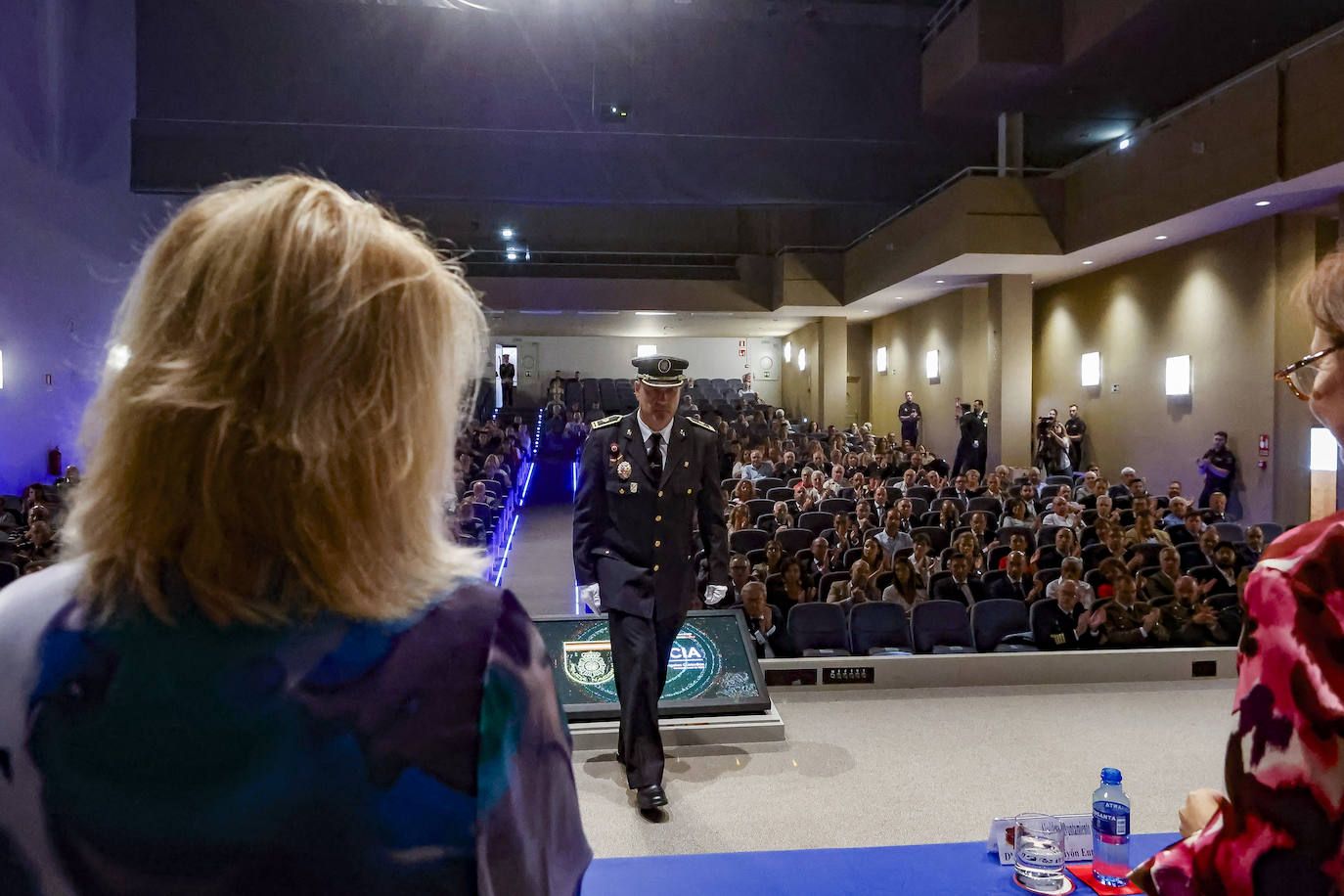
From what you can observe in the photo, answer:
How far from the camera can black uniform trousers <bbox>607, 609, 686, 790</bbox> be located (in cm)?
329

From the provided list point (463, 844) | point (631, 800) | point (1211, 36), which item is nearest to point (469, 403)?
point (463, 844)

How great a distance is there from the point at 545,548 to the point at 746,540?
3.32m

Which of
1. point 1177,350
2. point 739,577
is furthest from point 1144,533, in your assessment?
point 1177,350

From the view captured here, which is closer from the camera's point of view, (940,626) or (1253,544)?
(940,626)

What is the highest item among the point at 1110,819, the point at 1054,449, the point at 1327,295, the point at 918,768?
the point at 1327,295

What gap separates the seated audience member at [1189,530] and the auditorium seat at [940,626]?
3331mm

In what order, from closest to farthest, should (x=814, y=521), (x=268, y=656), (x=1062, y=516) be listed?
(x=268, y=656) < (x=1062, y=516) < (x=814, y=521)

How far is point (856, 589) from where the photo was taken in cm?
577

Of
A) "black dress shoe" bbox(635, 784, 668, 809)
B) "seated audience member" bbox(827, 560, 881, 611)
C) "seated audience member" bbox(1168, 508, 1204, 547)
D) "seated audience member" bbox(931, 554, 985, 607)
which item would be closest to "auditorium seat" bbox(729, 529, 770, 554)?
"seated audience member" bbox(827, 560, 881, 611)

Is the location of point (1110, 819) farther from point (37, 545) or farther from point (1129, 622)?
point (37, 545)

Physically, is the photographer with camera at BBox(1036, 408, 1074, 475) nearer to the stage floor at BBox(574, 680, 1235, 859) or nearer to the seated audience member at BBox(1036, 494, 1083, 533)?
the seated audience member at BBox(1036, 494, 1083, 533)

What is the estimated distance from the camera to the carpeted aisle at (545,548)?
8031 mm

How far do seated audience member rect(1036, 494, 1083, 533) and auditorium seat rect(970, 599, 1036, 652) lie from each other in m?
2.75

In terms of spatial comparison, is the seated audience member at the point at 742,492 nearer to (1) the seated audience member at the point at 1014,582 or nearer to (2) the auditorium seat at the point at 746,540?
(2) the auditorium seat at the point at 746,540
